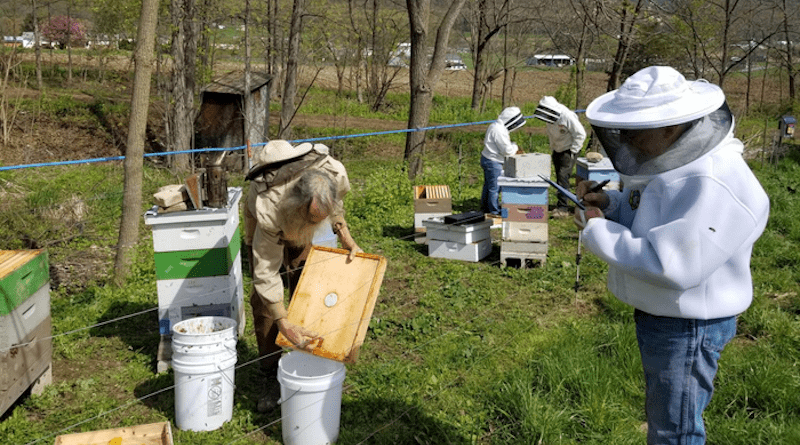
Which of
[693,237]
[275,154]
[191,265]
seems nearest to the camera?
[693,237]

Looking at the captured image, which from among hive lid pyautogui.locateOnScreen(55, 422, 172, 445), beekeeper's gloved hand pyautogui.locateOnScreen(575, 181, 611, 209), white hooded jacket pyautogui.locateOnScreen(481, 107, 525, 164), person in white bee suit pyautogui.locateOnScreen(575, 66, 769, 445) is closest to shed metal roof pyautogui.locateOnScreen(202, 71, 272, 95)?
white hooded jacket pyautogui.locateOnScreen(481, 107, 525, 164)

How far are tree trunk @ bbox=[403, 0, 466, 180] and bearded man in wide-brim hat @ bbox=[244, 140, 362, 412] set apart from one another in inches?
233

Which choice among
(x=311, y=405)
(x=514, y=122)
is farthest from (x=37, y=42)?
(x=311, y=405)

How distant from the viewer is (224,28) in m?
13.8

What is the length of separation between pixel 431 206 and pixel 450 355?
9.47 feet

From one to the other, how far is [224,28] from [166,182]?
5.62 metres

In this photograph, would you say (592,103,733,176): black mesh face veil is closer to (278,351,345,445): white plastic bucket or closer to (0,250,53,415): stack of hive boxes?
(278,351,345,445): white plastic bucket

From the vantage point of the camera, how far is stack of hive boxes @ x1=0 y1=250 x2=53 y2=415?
3.30 m

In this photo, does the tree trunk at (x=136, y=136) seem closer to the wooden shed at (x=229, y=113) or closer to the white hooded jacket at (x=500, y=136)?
the white hooded jacket at (x=500, y=136)

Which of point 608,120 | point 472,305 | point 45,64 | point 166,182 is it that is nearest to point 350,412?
point 472,305

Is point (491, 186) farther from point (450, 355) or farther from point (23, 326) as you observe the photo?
point (23, 326)

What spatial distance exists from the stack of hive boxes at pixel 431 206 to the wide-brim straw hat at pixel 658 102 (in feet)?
15.7

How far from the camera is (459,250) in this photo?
21.3 feet

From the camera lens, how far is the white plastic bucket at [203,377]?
3422mm
